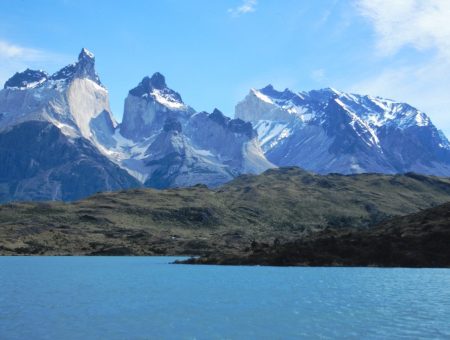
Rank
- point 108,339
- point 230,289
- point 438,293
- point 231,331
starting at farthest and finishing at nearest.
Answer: point 230,289
point 438,293
point 231,331
point 108,339

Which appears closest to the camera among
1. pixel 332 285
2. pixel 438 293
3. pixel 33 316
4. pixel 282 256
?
pixel 33 316

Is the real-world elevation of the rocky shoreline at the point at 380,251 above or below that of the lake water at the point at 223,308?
above

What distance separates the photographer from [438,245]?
180 meters

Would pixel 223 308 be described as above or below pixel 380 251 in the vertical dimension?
below

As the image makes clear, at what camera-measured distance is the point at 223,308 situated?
3314 inches

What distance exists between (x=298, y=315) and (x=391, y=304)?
57.0ft

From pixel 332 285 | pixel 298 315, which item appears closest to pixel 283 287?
pixel 332 285

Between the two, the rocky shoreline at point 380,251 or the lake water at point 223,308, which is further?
the rocky shoreline at point 380,251

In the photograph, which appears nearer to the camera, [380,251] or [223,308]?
[223,308]

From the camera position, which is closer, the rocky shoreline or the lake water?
the lake water

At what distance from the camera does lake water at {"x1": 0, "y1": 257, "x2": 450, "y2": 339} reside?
63906mm

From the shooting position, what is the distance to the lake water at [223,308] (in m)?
63.9

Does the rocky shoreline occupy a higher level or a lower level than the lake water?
higher

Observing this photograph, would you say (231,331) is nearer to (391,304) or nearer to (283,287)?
(391,304)
